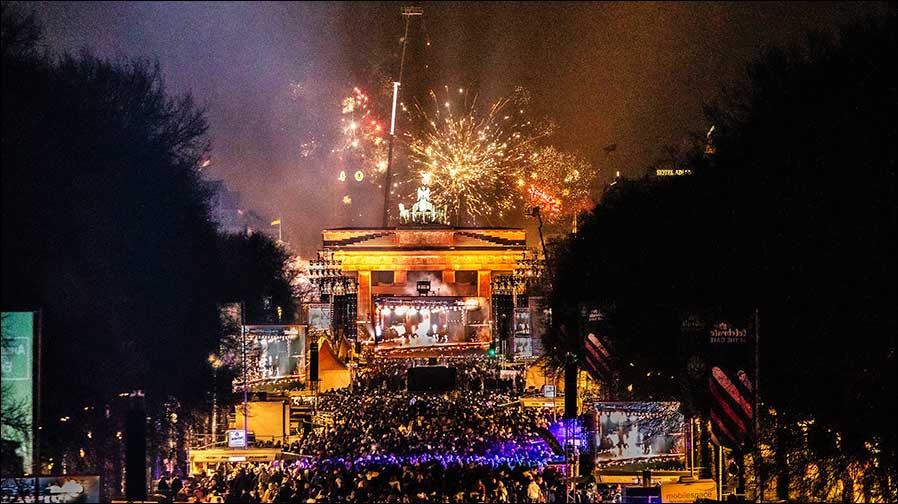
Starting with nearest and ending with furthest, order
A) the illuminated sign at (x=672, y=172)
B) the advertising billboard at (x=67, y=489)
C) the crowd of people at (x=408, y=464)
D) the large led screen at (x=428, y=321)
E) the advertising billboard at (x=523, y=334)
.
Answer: the advertising billboard at (x=67, y=489) < the crowd of people at (x=408, y=464) < the illuminated sign at (x=672, y=172) < the advertising billboard at (x=523, y=334) < the large led screen at (x=428, y=321)

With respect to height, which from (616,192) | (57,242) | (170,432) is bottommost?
(170,432)

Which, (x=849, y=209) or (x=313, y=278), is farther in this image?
(x=313, y=278)

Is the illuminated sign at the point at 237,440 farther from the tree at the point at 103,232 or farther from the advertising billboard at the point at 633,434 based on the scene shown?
the advertising billboard at the point at 633,434

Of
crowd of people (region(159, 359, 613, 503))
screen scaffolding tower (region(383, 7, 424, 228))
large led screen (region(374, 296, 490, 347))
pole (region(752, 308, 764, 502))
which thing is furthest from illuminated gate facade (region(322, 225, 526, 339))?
pole (region(752, 308, 764, 502))

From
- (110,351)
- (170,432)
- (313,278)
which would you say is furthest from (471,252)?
(110,351)

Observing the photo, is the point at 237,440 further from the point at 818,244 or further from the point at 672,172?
the point at 672,172

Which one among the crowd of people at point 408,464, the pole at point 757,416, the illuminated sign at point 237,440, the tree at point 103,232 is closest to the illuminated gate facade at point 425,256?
the crowd of people at point 408,464

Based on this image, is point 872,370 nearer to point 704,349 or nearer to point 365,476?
point 704,349
